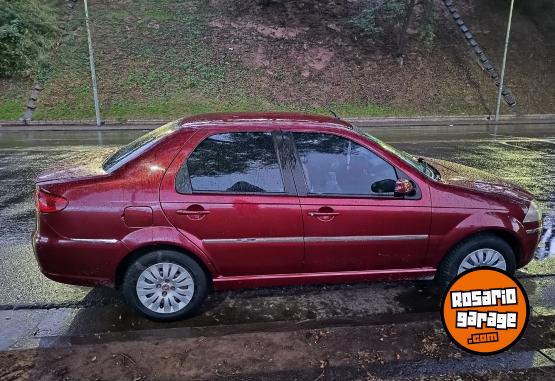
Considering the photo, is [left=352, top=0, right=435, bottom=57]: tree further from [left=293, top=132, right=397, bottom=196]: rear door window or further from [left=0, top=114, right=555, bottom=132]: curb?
[left=293, top=132, right=397, bottom=196]: rear door window

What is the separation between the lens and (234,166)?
3812 mm

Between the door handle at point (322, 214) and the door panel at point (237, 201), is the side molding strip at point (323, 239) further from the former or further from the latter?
the door handle at point (322, 214)

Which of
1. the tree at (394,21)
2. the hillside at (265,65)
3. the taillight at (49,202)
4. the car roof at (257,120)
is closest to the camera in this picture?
the taillight at (49,202)

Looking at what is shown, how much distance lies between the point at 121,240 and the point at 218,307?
3.53ft

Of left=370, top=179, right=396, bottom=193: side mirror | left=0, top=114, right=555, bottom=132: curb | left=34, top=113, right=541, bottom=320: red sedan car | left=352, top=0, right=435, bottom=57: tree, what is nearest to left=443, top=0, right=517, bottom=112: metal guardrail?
left=0, top=114, right=555, bottom=132: curb

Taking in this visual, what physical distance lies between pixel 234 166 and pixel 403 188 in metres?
1.36

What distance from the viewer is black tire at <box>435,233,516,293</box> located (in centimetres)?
410

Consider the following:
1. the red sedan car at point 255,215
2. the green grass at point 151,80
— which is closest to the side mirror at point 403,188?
the red sedan car at point 255,215

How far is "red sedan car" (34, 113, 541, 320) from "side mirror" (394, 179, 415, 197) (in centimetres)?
2

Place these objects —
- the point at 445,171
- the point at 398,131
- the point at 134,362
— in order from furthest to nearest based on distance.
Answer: the point at 398,131, the point at 445,171, the point at 134,362

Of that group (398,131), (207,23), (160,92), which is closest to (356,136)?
(398,131)

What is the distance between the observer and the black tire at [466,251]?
4.10 meters

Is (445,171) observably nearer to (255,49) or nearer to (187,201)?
(187,201)

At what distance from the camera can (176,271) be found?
380cm
